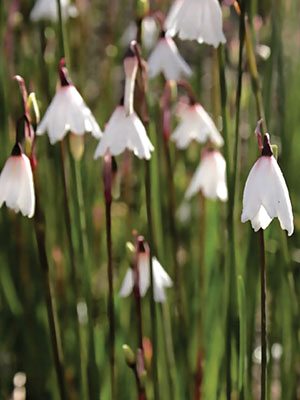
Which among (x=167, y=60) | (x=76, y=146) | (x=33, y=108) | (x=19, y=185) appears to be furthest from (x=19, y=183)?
(x=167, y=60)

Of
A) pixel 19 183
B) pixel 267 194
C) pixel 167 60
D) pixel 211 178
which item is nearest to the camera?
pixel 267 194

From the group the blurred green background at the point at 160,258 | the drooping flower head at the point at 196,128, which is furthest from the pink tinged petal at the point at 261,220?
the drooping flower head at the point at 196,128

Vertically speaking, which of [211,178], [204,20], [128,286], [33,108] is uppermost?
[204,20]

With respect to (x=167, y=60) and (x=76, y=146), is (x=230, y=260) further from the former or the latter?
(x=167, y=60)

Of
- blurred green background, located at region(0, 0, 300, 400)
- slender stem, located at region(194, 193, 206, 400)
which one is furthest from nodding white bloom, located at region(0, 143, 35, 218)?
slender stem, located at region(194, 193, 206, 400)

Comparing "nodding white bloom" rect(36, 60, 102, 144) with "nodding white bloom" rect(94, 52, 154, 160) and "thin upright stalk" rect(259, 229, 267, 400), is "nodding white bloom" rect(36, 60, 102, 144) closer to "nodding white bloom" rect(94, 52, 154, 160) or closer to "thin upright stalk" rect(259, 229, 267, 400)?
"nodding white bloom" rect(94, 52, 154, 160)

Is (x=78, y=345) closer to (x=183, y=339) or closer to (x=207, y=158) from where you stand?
(x=183, y=339)
